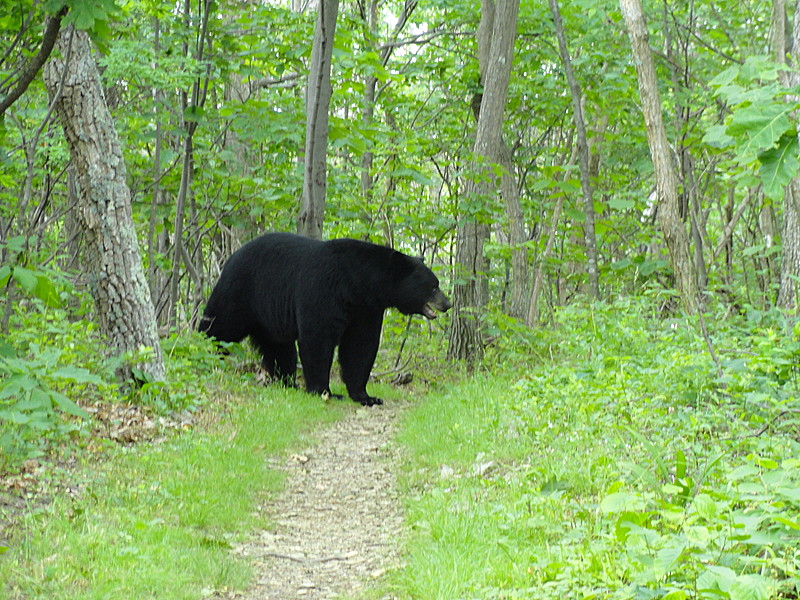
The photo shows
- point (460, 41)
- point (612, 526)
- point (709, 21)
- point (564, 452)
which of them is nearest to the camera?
point (612, 526)

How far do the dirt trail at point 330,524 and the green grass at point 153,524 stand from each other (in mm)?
168

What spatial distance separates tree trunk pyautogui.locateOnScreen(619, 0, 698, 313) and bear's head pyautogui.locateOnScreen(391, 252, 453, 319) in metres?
3.09

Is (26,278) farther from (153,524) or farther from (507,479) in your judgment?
(507,479)

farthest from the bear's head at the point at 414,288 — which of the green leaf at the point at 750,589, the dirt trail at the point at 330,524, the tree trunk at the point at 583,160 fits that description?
the green leaf at the point at 750,589

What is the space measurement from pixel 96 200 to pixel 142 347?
4.60 ft

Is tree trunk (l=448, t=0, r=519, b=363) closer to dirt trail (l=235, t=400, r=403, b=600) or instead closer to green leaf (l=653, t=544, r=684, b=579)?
dirt trail (l=235, t=400, r=403, b=600)

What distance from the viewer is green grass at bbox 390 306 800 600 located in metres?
3.15

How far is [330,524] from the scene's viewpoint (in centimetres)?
525

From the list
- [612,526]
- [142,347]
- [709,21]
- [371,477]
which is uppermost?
[709,21]

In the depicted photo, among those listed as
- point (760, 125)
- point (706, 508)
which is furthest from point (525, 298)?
point (706, 508)

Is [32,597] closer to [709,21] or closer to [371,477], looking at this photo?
[371,477]

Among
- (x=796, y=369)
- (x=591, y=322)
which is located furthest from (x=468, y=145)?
(x=796, y=369)

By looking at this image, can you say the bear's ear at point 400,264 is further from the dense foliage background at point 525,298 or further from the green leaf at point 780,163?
the green leaf at point 780,163

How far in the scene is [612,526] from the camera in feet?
12.2
